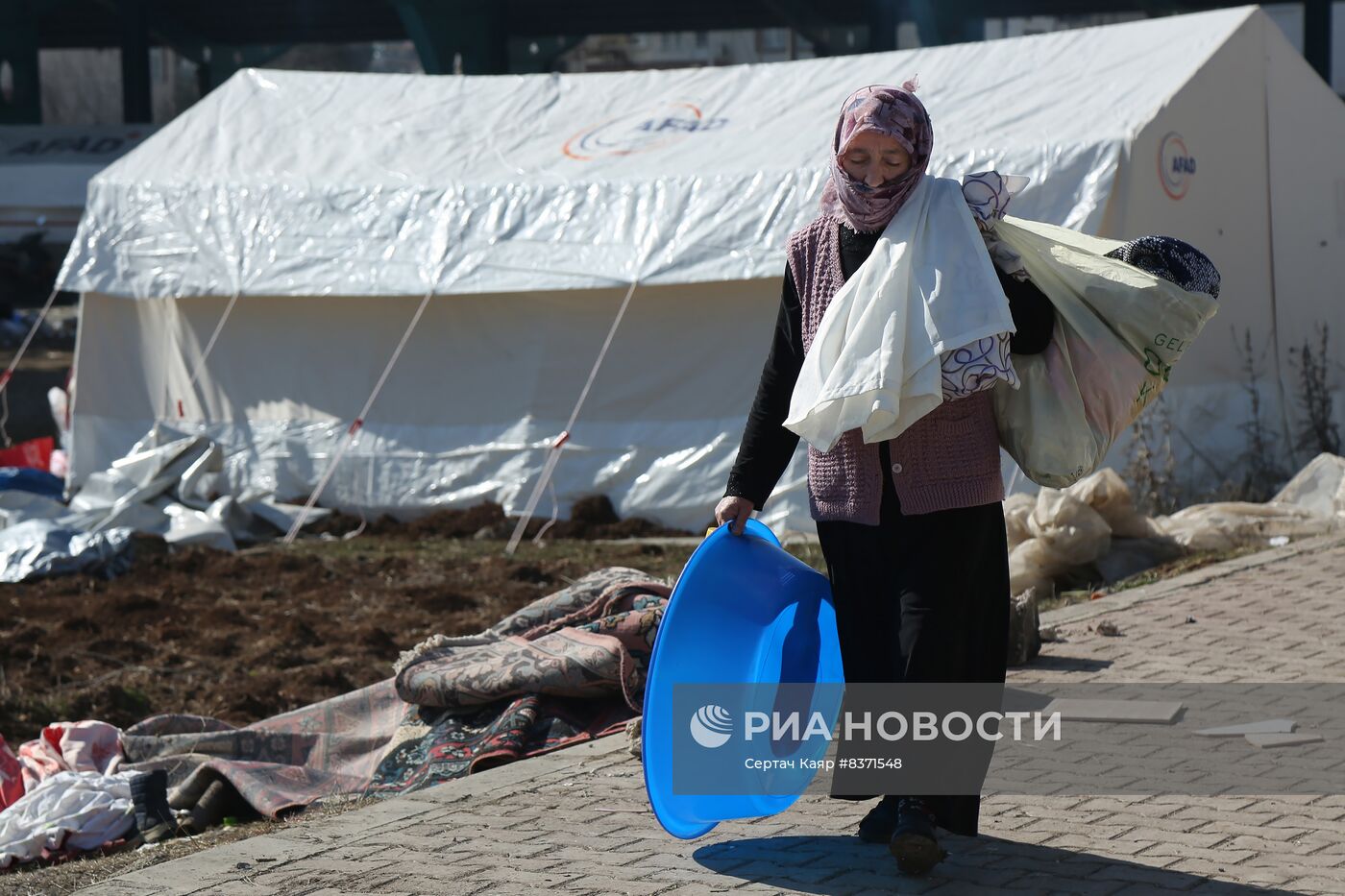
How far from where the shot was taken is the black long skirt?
350 cm

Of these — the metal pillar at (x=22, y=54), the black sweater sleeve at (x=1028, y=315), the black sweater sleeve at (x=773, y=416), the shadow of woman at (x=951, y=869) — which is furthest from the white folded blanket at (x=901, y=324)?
the metal pillar at (x=22, y=54)

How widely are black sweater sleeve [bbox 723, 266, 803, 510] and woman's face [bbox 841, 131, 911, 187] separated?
12.5 inches

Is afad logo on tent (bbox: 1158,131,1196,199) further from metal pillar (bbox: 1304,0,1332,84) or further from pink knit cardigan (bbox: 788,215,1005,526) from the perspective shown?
metal pillar (bbox: 1304,0,1332,84)

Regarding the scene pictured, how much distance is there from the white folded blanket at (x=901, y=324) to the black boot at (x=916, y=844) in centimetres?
76

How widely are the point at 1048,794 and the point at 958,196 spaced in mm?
1516

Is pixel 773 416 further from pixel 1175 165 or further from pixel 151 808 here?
pixel 1175 165

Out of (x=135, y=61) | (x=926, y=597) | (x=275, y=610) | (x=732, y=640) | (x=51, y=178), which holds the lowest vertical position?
(x=275, y=610)

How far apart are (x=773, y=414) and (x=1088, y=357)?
0.69 m

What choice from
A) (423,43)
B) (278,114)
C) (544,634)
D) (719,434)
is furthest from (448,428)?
(423,43)

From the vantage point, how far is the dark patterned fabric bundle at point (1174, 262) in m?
3.54

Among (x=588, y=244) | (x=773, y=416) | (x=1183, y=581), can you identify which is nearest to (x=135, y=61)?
(x=588, y=244)

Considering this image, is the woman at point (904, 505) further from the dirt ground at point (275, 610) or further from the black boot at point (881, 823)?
the dirt ground at point (275, 610)

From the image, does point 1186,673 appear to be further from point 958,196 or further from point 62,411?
point 62,411

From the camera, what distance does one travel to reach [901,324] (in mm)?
3365
